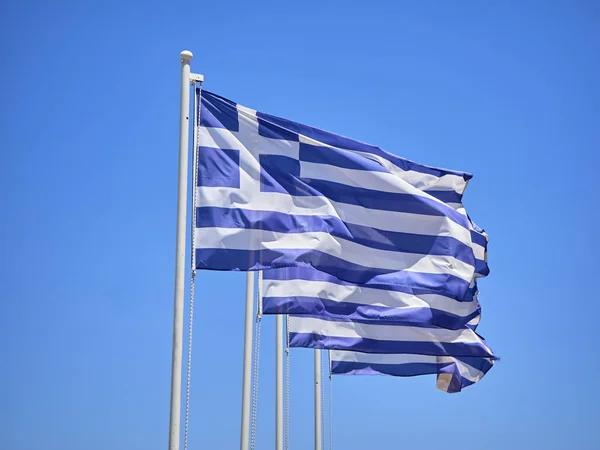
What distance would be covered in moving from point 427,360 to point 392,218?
323 inches

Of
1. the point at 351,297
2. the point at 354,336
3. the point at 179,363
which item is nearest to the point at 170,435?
the point at 179,363

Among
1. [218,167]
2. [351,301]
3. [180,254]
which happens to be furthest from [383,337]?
[180,254]

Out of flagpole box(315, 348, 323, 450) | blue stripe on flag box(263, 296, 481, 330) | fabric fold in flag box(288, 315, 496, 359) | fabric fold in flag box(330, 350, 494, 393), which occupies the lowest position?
flagpole box(315, 348, 323, 450)

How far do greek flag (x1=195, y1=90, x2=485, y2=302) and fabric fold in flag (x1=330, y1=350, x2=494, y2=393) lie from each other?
18.5 ft

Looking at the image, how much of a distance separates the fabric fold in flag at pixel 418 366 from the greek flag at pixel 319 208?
5644 mm

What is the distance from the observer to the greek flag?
14.1 metres

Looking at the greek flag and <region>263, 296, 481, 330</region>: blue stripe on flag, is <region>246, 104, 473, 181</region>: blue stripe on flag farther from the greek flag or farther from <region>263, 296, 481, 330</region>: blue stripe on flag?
<region>263, 296, 481, 330</region>: blue stripe on flag

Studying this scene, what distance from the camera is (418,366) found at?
24.0 meters

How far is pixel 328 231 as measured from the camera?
610 inches

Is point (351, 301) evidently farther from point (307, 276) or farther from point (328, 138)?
point (328, 138)

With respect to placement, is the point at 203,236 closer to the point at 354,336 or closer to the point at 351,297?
the point at 351,297

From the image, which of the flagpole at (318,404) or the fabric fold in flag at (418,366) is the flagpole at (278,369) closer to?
the fabric fold in flag at (418,366)

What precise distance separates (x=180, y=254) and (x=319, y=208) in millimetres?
3426

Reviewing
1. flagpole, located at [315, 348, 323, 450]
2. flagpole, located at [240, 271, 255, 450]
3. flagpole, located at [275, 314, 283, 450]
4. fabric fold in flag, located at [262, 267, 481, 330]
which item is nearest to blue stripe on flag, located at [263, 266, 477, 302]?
fabric fold in flag, located at [262, 267, 481, 330]
